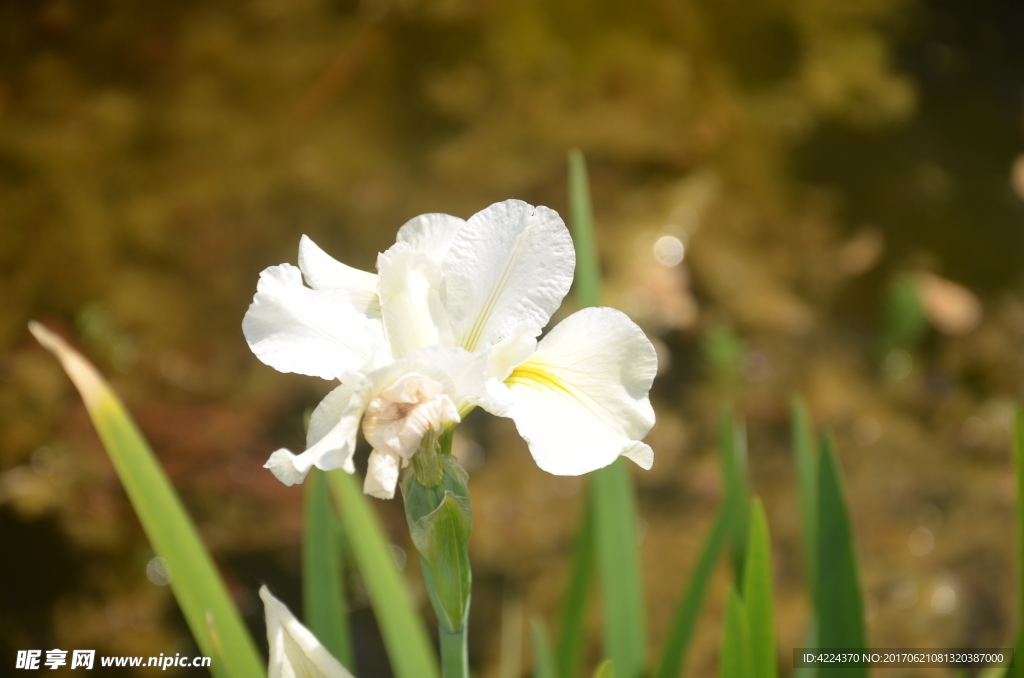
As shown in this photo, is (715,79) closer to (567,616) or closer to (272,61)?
(272,61)

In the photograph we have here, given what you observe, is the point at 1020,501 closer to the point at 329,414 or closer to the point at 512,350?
the point at 512,350

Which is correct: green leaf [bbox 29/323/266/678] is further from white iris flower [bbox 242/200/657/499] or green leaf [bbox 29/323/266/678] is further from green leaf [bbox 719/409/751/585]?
green leaf [bbox 719/409/751/585]

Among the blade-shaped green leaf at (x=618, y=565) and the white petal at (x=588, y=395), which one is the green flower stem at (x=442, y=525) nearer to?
the white petal at (x=588, y=395)

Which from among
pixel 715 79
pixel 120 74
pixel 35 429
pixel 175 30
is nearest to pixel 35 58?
pixel 120 74

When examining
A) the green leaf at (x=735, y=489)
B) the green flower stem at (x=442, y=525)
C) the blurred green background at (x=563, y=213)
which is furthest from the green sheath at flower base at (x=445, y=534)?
the blurred green background at (x=563, y=213)

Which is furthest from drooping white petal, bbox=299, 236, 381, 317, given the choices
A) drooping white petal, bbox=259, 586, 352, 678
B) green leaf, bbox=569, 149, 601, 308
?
green leaf, bbox=569, 149, 601, 308

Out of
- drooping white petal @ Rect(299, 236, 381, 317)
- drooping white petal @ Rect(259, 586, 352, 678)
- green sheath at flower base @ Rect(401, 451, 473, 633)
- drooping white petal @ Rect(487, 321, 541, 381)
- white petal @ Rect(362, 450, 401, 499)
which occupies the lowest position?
drooping white petal @ Rect(259, 586, 352, 678)
